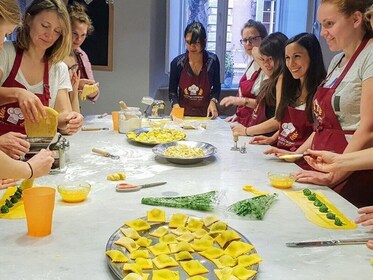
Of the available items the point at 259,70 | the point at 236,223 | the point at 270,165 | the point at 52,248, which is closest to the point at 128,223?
the point at 52,248

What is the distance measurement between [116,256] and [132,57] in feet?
13.8

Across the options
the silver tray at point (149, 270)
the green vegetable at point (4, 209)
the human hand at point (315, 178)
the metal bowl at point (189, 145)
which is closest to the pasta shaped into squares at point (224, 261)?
the silver tray at point (149, 270)

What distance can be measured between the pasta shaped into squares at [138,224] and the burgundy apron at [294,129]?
1.58 meters

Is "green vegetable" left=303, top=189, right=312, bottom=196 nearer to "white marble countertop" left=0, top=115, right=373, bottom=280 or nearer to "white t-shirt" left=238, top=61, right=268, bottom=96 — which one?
"white marble countertop" left=0, top=115, right=373, bottom=280

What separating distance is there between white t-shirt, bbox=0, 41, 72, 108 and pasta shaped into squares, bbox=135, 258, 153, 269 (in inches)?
66.9

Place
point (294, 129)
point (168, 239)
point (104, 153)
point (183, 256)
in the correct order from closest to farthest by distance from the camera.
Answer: point (183, 256), point (168, 239), point (104, 153), point (294, 129)

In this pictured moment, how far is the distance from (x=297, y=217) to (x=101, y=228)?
28.0 inches

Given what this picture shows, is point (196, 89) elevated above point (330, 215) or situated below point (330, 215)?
above

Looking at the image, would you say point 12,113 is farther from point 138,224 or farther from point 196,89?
point 196,89

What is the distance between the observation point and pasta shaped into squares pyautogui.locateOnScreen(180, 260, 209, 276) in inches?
44.0

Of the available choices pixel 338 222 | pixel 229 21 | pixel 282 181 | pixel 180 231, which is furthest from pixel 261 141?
pixel 229 21

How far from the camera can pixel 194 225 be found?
1.39 m

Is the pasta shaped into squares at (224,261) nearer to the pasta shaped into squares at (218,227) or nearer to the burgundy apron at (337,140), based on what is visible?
the pasta shaped into squares at (218,227)

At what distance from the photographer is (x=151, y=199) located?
166 cm
